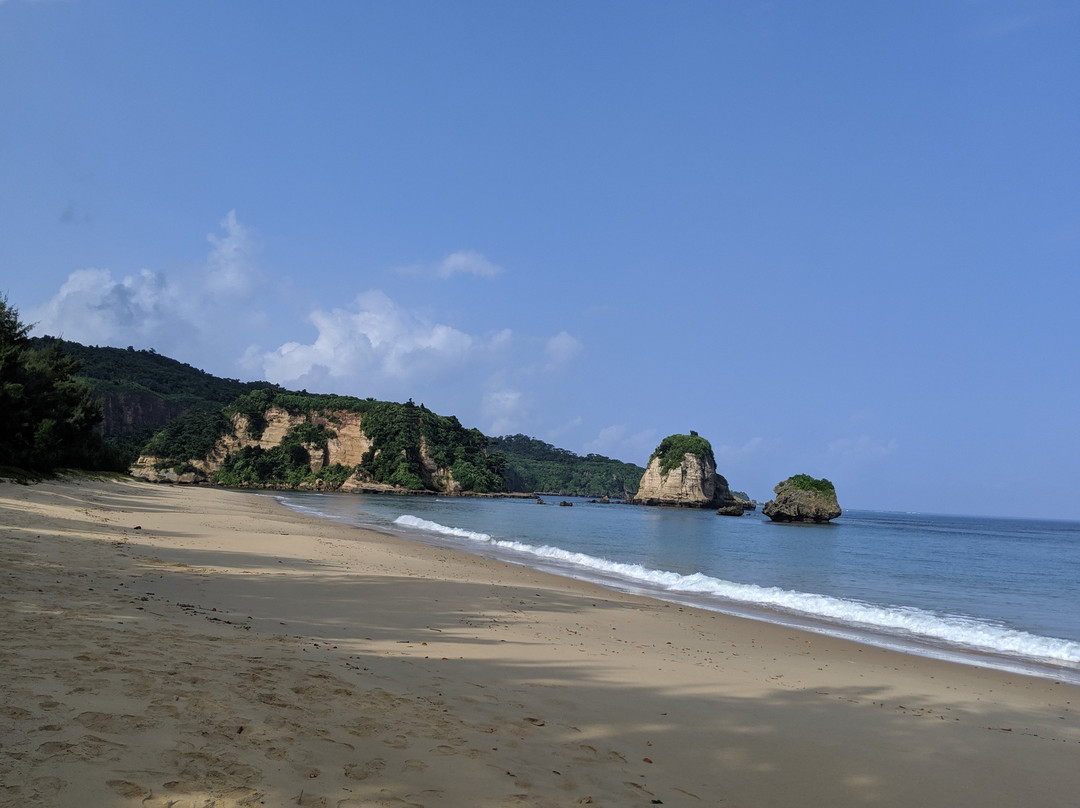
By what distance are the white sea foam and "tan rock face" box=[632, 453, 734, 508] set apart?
10648cm

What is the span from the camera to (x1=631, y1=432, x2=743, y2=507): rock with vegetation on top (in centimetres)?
12731

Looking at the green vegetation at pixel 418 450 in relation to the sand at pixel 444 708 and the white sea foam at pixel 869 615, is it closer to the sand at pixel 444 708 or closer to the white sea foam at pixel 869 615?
the white sea foam at pixel 869 615

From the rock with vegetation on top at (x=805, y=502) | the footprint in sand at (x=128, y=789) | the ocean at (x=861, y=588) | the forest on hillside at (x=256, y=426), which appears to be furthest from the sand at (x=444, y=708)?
the forest on hillside at (x=256, y=426)

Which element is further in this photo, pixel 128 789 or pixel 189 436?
pixel 189 436

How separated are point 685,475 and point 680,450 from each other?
16.3 ft

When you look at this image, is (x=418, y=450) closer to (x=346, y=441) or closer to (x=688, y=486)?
(x=346, y=441)

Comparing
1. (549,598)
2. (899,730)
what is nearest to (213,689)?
(899,730)

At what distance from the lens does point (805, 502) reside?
8506cm

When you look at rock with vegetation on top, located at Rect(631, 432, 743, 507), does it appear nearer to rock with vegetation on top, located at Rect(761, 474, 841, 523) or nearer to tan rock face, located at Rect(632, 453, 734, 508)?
tan rock face, located at Rect(632, 453, 734, 508)

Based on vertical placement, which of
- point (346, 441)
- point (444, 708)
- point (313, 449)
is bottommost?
point (444, 708)

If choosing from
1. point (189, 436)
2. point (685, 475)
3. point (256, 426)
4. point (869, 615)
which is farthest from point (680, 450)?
point (869, 615)

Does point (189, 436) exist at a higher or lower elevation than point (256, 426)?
lower

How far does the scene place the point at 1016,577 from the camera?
3045 centimetres

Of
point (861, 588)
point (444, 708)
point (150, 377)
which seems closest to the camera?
point (444, 708)
